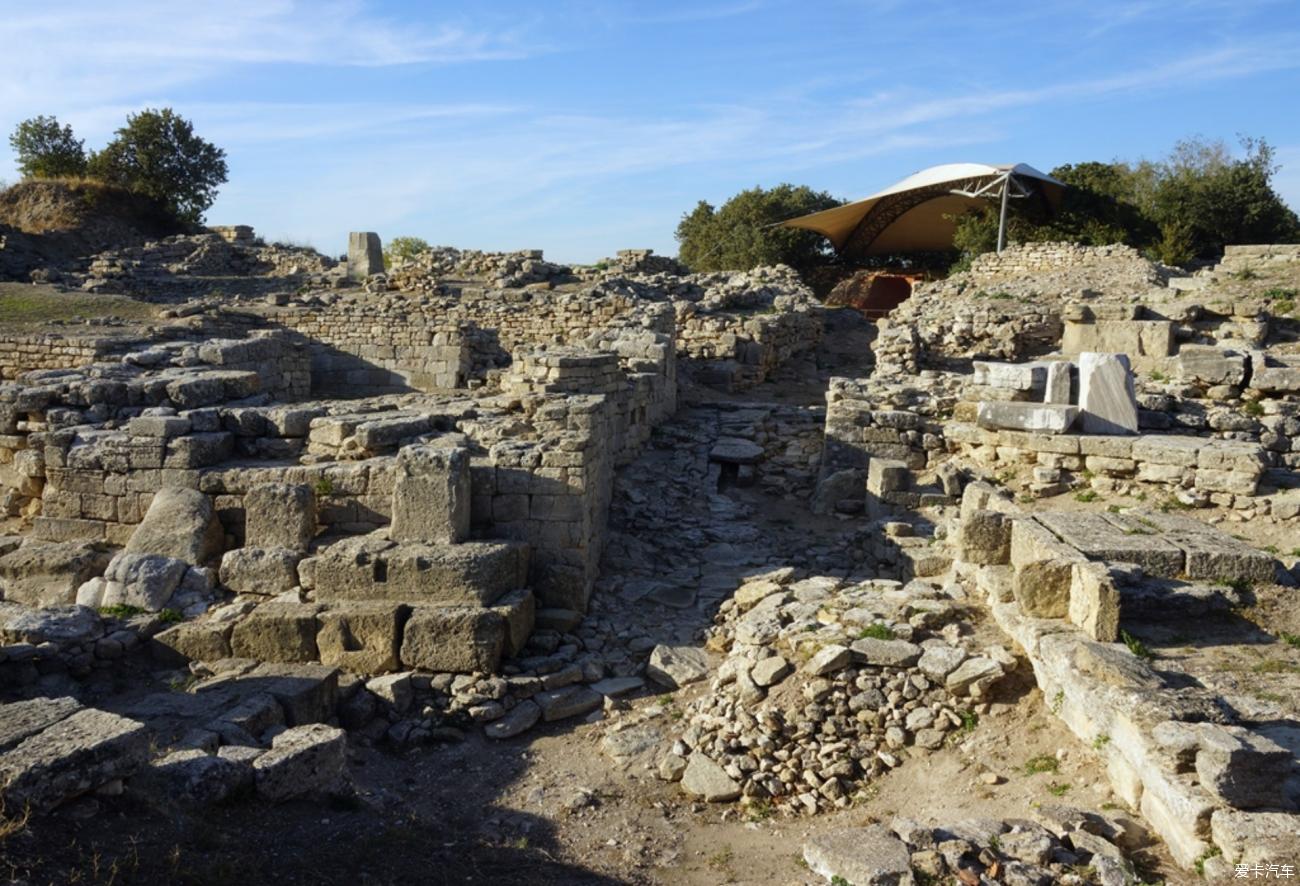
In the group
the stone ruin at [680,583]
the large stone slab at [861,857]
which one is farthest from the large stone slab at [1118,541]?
the large stone slab at [861,857]

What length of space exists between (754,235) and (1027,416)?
24847 mm

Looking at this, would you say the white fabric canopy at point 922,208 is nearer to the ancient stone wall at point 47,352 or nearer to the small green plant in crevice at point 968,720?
the ancient stone wall at point 47,352

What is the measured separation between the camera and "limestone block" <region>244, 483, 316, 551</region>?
775 centimetres

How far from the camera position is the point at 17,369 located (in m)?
13.5

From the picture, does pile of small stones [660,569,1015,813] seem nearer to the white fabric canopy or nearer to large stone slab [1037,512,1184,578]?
large stone slab [1037,512,1184,578]

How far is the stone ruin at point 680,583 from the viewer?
467cm

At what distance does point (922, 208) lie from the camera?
3209 cm

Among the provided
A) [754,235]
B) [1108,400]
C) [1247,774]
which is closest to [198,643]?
[1247,774]


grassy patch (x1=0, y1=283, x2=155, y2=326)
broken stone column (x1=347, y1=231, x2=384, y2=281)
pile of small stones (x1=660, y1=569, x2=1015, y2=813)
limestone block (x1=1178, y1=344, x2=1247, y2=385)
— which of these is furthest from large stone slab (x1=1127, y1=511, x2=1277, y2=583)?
broken stone column (x1=347, y1=231, x2=384, y2=281)

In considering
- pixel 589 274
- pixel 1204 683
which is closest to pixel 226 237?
pixel 589 274

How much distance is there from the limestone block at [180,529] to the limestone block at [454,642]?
2.05 metres

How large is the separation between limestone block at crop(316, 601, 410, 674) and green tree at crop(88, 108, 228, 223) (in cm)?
2801

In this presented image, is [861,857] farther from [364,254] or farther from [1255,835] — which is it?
[364,254]

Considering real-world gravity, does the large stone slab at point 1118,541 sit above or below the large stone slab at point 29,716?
above
